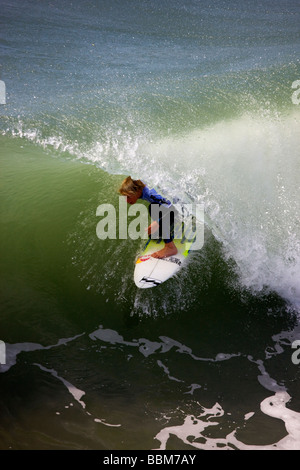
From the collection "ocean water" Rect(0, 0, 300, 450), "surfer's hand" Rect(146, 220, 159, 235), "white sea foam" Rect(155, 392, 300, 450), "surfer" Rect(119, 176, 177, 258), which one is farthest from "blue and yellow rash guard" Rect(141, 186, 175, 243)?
"white sea foam" Rect(155, 392, 300, 450)

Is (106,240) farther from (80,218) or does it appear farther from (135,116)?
(135,116)

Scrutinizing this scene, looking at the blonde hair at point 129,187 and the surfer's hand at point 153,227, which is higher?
the blonde hair at point 129,187

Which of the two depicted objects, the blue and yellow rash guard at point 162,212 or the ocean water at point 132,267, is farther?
the blue and yellow rash guard at point 162,212

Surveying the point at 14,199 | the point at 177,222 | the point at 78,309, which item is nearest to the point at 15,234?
the point at 14,199

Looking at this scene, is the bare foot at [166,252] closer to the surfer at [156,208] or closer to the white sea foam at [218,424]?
the surfer at [156,208]

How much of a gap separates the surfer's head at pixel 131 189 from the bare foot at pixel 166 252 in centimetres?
82

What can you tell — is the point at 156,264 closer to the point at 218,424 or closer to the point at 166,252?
the point at 166,252

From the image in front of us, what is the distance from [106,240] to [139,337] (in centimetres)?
158

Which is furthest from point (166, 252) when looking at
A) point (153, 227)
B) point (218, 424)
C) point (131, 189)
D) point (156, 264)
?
point (218, 424)

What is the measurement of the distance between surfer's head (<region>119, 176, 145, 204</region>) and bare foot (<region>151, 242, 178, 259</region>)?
0.82 m

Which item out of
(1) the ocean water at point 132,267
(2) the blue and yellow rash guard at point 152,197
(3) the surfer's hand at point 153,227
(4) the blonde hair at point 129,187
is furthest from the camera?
(3) the surfer's hand at point 153,227

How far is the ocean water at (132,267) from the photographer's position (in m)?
4.04

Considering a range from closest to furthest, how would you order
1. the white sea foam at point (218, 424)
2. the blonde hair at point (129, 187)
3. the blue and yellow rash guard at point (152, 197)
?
the white sea foam at point (218, 424)
the blonde hair at point (129, 187)
the blue and yellow rash guard at point (152, 197)

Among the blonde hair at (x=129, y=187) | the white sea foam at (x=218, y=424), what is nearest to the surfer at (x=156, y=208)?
the blonde hair at (x=129, y=187)
